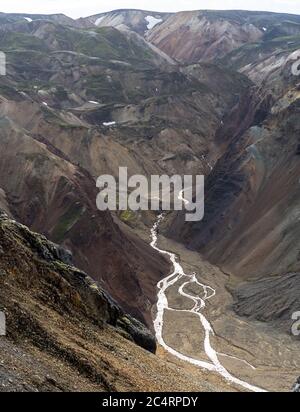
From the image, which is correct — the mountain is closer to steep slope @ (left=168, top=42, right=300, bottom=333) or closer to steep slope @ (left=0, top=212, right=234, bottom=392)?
steep slope @ (left=0, top=212, right=234, bottom=392)

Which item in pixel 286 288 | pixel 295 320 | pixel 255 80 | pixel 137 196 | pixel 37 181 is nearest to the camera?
pixel 295 320

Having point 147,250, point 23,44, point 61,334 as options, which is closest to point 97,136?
point 147,250

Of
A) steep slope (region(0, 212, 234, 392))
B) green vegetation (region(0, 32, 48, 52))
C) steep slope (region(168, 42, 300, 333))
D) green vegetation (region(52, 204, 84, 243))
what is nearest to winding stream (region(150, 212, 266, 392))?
Result: steep slope (region(168, 42, 300, 333))

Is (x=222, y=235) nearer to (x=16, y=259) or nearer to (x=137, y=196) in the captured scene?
(x=137, y=196)

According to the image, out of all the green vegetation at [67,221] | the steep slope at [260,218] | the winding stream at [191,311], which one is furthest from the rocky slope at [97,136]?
the steep slope at [260,218]

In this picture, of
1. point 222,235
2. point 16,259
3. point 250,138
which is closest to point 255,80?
point 250,138

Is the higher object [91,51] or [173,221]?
[91,51]

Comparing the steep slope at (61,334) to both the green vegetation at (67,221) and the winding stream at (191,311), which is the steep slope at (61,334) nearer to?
the winding stream at (191,311)

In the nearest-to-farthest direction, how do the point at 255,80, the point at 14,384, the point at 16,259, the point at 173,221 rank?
the point at 14,384 < the point at 16,259 < the point at 173,221 < the point at 255,80

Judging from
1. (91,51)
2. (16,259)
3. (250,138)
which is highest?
(91,51)

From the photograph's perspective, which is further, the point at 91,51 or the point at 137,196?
the point at 91,51

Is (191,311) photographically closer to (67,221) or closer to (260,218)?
(67,221)
